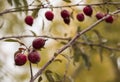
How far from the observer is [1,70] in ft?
9.26

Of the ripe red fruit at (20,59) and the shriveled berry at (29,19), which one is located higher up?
the shriveled berry at (29,19)

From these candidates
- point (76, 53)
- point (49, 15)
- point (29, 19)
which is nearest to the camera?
point (29, 19)

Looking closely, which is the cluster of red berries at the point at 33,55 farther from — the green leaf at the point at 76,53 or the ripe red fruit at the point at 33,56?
the green leaf at the point at 76,53

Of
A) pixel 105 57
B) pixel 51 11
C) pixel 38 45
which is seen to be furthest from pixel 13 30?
pixel 38 45

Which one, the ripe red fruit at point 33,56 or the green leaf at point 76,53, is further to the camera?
the green leaf at point 76,53

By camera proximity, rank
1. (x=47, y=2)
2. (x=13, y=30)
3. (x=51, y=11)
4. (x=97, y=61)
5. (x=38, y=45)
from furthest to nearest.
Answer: (x=97, y=61)
(x=13, y=30)
(x=51, y=11)
(x=47, y=2)
(x=38, y=45)

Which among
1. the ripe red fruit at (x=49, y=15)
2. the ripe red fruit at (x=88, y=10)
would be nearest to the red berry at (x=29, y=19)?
the ripe red fruit at (x=49, y=15)

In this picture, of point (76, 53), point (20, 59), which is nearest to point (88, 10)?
point (76, 53)

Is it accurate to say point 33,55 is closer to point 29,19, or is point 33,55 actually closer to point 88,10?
point 29,19

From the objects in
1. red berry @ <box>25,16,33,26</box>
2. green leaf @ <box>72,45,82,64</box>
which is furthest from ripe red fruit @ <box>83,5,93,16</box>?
green leaf @ <box>72,45,82,64</box>

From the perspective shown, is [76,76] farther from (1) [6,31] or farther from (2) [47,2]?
(2) [47,2]

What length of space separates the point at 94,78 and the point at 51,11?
5387 mm

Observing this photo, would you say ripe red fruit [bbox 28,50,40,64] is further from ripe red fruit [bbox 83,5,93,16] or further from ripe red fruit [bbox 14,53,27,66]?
ripe red fruit [bbox 83,5,93,16]

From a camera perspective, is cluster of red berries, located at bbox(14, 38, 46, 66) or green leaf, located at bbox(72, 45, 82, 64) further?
green leaf, located at bbox(72, 45, 82, 64)
